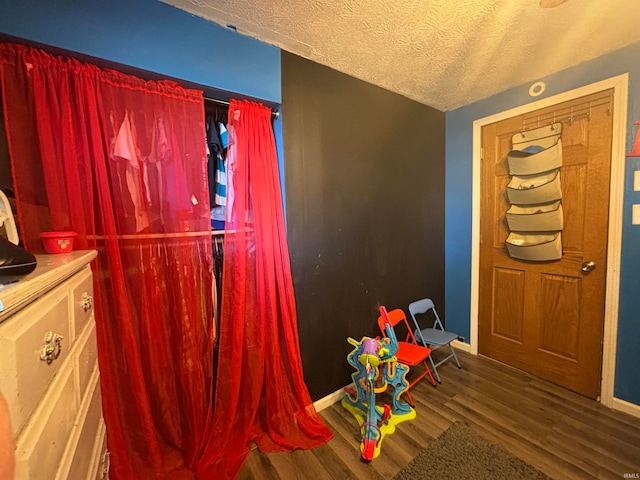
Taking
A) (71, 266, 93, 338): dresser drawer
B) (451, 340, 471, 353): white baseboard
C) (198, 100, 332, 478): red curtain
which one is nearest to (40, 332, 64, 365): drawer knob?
(71, 266, 93, 338): dresser drawer

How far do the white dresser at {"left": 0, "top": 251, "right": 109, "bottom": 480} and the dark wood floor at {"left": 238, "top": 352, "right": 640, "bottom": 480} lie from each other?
1025mm

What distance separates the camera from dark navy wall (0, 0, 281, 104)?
1042 millimetres

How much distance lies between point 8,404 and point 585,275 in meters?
2.97

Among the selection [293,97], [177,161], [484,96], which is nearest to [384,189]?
[293,97]

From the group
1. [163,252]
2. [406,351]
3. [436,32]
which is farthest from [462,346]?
[163,252]

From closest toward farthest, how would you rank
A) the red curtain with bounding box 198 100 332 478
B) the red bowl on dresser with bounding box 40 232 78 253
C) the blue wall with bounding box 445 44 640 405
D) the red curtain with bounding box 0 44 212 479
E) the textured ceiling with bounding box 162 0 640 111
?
the red bowl on dresser with bounding box 40 232 78 253 → the red curtain with bounding box 0 44 212 479 → the textured ceiling with bounding box 162 0 640 111 → the red curtain with bounding box 198 100 332 478 → the blue wall with bounding box 445 44 640 405

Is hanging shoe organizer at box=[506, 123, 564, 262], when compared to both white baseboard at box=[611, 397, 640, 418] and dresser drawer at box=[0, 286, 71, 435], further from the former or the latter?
dresser drawer at box=[0, 286, 71, 435]

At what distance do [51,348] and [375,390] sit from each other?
5.34 feet

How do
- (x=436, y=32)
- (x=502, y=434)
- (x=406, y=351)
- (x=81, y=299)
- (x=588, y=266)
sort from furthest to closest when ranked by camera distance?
(x=406, y=351) → (x=588, y=266) → (x=502, y=434) → (x=436, y=32) → (x=81, y=299)

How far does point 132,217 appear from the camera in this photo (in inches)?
50.7

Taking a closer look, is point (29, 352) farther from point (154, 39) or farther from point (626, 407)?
point (626, 407)

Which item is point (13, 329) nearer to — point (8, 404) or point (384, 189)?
point (8, 404)

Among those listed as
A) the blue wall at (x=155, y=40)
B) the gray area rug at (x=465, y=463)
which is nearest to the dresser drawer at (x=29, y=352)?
the blue wall at (x=155, y=40)

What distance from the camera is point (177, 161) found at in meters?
1.37
